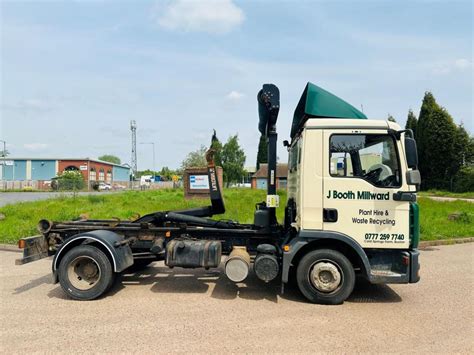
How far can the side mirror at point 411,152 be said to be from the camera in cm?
517

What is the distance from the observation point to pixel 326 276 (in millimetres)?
5523

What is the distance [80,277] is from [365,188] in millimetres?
4591

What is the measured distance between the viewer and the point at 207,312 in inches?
201

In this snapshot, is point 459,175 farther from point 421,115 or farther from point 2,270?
point 2,270

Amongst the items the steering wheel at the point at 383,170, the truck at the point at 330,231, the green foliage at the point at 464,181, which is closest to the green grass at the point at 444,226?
the truck at the point at 330,231

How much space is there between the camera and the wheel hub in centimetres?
548

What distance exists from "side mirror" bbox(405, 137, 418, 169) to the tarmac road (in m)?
2.10

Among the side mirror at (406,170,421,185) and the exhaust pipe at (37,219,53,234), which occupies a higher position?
the side mirror at (406,170,421,185)

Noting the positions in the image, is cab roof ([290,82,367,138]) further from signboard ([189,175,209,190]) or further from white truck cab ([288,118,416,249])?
signboard ([189,175,209,190])

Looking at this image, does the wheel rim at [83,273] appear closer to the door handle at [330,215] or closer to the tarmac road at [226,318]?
the tarmac road at [226,318]

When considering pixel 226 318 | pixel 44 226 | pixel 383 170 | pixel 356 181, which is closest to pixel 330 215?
pixel 356 181

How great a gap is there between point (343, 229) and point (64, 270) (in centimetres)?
428

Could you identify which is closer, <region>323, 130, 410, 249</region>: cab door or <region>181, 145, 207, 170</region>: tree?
<region>323, 130, 410, 249</region>: cab door

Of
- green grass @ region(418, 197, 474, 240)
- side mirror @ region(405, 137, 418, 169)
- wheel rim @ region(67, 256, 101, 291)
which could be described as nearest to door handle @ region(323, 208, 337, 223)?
side mirror @ region(405, 137, 418, 169)
